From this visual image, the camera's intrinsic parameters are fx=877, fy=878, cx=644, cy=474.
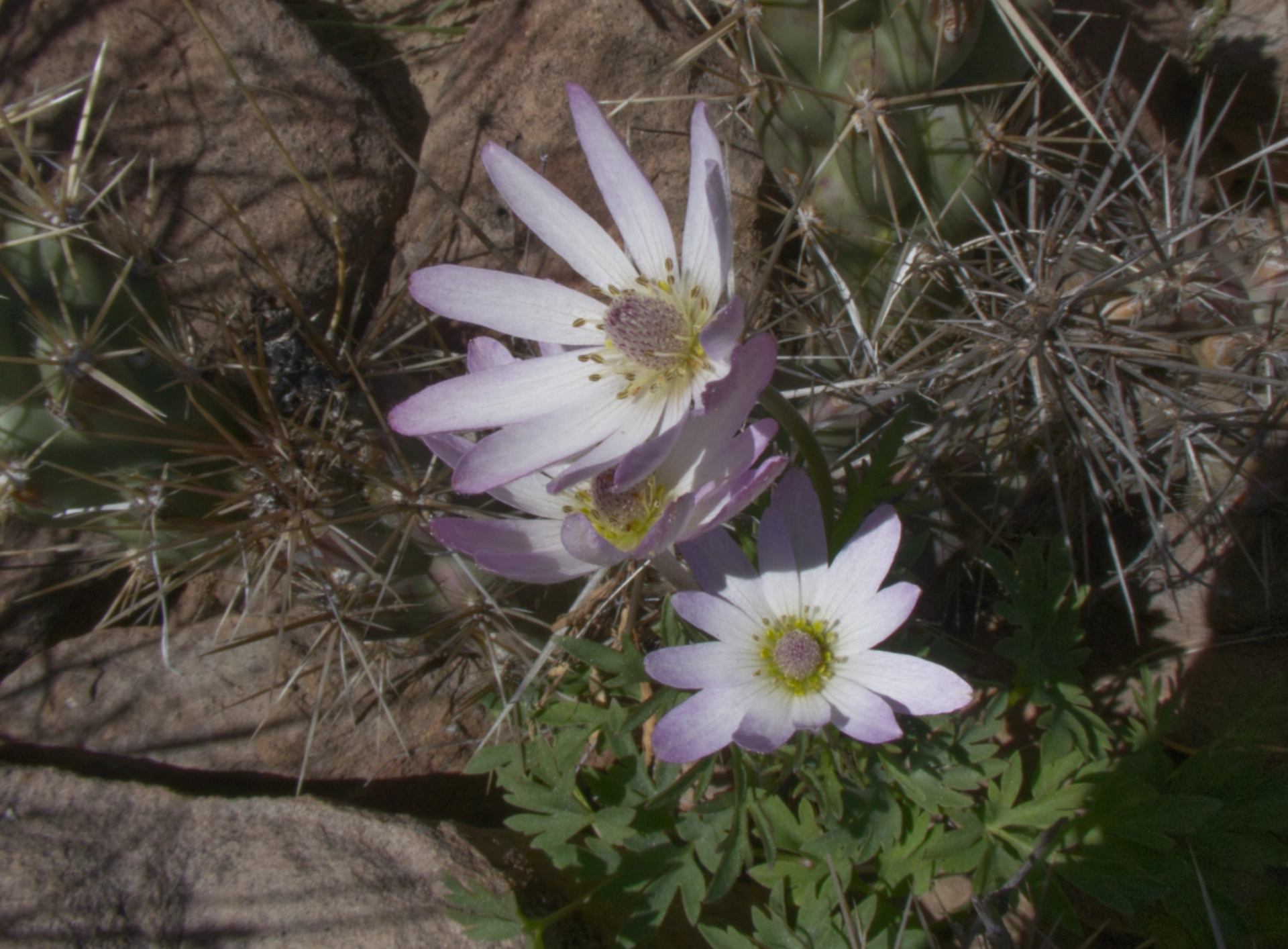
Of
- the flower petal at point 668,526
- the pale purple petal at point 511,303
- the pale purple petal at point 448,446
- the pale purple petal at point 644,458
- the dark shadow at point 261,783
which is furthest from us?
Answer: the dark shadow at point 261,783

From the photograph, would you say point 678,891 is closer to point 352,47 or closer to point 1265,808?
point 1265,808

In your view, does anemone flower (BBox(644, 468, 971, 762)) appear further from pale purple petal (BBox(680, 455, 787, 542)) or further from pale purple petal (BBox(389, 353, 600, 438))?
pale purple petal (BBox(389, 353, 600, 438))

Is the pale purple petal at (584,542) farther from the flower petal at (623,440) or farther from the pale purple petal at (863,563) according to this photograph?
the pale purple petal at (863,563)

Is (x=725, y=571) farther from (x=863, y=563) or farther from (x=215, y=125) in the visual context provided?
(x=215, y=125)

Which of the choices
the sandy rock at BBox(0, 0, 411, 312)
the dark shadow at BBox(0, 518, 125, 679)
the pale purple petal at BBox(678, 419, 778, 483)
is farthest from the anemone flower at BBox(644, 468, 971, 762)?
the dark shadow at BBox(0, 518, 125, 679)

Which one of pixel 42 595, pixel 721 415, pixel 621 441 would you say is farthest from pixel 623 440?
pixel 42 595

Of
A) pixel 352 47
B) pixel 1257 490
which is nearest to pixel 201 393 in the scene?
pixel 352 47

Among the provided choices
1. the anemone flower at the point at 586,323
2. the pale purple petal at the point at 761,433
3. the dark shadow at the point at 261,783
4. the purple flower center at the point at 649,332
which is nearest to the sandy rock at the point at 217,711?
the dark shadow at the point at 261,783

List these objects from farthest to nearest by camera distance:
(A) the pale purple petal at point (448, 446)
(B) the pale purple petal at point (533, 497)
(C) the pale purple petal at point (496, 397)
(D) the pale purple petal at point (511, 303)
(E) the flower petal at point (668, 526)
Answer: (B) the pale purple petal at point (533, 497) → (A) the pale purple petal at point (448, 446) → (D) the pale purple petal at point (511, 303) → (C) the pale purple petal at point (496, 397) → (E) the flower petal at point (668, 526)
